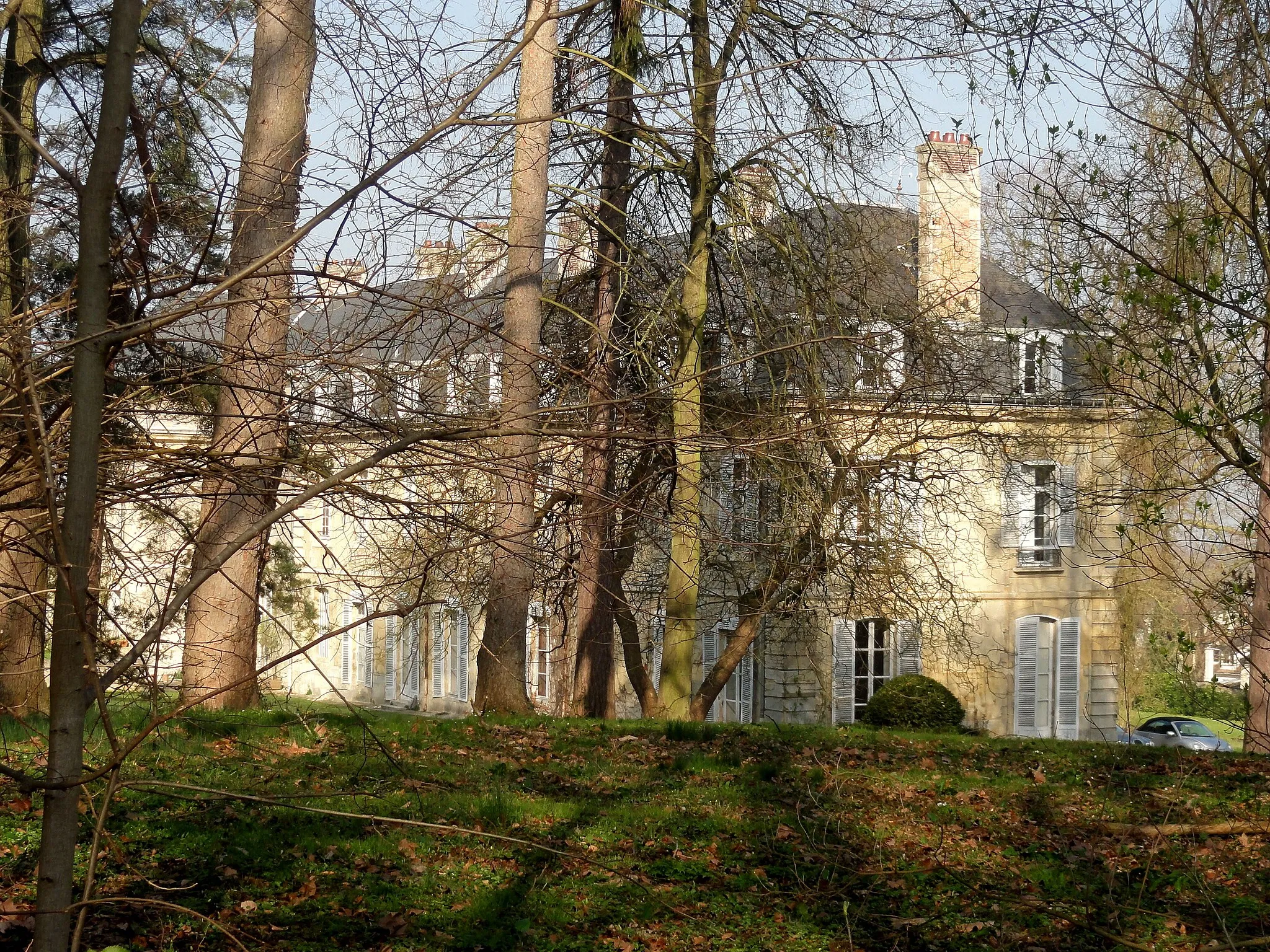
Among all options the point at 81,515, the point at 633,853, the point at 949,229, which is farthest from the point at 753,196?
the point at 81,515

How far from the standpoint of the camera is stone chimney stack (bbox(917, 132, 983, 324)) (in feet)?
33.0

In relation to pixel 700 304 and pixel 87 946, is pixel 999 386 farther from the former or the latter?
pixel 87 946

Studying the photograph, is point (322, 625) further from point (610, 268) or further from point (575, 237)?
point (575, 237)

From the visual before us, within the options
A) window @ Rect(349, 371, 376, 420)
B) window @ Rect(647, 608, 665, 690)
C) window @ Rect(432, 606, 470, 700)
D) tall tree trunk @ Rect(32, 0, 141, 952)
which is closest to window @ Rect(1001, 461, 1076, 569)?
window @ Rect(647, 608, 665, 690)

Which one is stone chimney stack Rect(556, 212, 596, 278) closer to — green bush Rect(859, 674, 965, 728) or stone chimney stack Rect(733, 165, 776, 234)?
stone chimney stack Rect(733, 165, 776, 234)

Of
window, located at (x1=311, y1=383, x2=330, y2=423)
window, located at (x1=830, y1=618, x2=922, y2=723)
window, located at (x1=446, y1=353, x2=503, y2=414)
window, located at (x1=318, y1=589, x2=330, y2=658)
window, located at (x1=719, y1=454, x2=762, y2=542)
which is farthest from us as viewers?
window, located at (x1=318, y1=589, x2=330, y2=658)

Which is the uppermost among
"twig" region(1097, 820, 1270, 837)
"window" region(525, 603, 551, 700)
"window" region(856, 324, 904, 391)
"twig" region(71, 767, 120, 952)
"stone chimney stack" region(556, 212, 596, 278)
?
"stone chimney stack" region(556, 212, 596, 278)

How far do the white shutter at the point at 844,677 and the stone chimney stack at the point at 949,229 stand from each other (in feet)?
22.7

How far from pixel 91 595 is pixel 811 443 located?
353 inches

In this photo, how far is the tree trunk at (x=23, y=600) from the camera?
264 cm

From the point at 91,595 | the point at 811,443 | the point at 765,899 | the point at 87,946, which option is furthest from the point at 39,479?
the point at 811,443

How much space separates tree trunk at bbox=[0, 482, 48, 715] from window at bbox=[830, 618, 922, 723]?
15.3 m

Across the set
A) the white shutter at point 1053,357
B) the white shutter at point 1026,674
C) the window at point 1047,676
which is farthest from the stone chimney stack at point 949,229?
the window at point 1047,676

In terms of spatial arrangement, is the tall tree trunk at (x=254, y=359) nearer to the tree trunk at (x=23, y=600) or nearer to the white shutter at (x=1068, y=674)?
the tree trunk at (x=23, y=600)
